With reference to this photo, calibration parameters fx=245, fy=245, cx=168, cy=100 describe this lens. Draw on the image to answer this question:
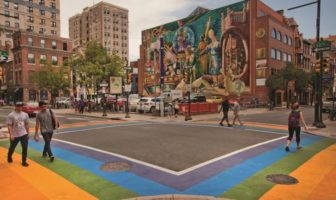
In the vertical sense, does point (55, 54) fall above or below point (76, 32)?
below

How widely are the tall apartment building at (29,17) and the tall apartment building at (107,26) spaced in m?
35.1

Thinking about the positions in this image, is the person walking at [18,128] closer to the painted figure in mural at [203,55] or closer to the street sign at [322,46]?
the street sign at [322,46]

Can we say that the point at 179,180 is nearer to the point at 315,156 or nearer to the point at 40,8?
the point at 315,156

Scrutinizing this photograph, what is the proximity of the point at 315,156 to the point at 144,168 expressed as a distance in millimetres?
5809

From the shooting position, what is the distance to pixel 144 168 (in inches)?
268

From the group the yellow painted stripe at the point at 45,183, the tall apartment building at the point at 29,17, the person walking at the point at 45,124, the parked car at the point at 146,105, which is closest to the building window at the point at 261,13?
the parked car at the point at 146,105

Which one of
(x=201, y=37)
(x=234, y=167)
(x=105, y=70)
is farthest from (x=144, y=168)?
(x=201, y=37)

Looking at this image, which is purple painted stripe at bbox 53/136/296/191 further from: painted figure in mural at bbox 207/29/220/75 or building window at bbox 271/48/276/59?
building window at bbox 271/48/276/59

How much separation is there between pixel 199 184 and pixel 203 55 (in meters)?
43.7

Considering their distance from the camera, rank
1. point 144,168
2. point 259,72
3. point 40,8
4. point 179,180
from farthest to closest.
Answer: point 40,8
point 259,72
point 144,168
point 179,180

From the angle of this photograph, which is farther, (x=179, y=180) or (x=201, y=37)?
(x=201, y=37)

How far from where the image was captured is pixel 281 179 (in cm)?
596

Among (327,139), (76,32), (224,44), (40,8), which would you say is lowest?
(327,139)

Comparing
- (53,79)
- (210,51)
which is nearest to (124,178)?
(53,79)
